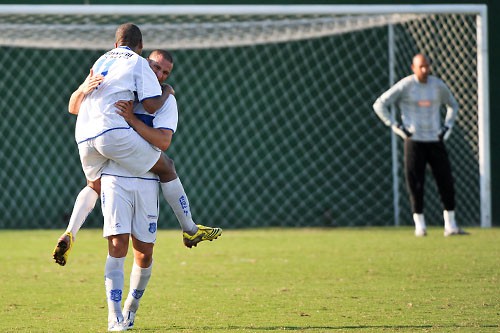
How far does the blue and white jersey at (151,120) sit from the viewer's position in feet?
17.1

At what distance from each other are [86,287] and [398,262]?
2.62 m

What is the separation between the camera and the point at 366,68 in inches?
512

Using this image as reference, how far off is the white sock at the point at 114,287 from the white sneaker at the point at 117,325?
0.4 inches

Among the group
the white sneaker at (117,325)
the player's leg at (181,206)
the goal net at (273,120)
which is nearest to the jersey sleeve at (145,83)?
the player's leg at (181,206)

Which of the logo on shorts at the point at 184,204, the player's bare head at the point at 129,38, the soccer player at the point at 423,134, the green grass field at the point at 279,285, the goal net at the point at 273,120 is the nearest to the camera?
the player's bare head at the point at 129,38

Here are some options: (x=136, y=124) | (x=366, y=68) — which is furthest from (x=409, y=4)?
(x=136, y=124)

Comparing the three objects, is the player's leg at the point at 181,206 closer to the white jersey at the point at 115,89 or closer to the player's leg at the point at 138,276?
the player's leg at the point at 138,276

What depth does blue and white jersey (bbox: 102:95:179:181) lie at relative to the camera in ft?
17.1

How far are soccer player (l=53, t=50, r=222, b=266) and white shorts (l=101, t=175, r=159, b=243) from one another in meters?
0.23

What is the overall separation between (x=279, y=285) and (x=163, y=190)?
5.82 ft

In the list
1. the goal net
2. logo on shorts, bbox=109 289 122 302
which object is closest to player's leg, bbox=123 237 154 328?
logo on shorts, bbox=109 289 122 302

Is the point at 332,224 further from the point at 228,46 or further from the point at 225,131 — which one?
the point at 228,46

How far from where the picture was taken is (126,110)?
511cm

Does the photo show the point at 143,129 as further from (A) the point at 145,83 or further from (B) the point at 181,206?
(B) the point at 181,206
